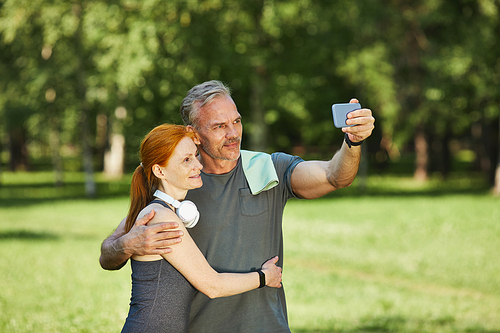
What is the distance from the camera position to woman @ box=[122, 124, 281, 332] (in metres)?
2.53

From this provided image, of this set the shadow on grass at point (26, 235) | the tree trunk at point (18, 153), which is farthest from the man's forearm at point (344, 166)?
the tree trunk at point (18, 153)

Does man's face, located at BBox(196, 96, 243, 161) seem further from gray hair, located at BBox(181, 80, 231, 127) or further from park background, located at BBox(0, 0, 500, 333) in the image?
park background, located at BBox(0, 0, 500, 333)

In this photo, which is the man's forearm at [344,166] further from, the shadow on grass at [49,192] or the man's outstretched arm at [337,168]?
the shadow on grass at [49,192]

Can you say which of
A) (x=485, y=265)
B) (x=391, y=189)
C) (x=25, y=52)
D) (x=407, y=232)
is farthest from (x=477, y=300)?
(x=25, y=52)

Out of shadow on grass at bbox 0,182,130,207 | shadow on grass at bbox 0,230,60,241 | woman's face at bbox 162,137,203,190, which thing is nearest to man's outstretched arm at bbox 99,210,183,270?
woman's face at bbox 162,137,203,190

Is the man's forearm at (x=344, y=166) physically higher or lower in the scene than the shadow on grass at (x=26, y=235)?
higher

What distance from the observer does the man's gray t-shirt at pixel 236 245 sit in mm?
2848

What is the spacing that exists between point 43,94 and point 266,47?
1016 centimetres

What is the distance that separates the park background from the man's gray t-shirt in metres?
4.16

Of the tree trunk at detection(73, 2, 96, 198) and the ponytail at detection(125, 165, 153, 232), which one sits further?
the tree trunk at detection(73, 2, 96, 198)

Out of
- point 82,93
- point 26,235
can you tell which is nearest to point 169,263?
point 26,235

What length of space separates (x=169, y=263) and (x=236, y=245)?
45 cm

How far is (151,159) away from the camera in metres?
2.68

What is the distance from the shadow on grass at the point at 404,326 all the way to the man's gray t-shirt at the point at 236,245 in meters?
4.07
